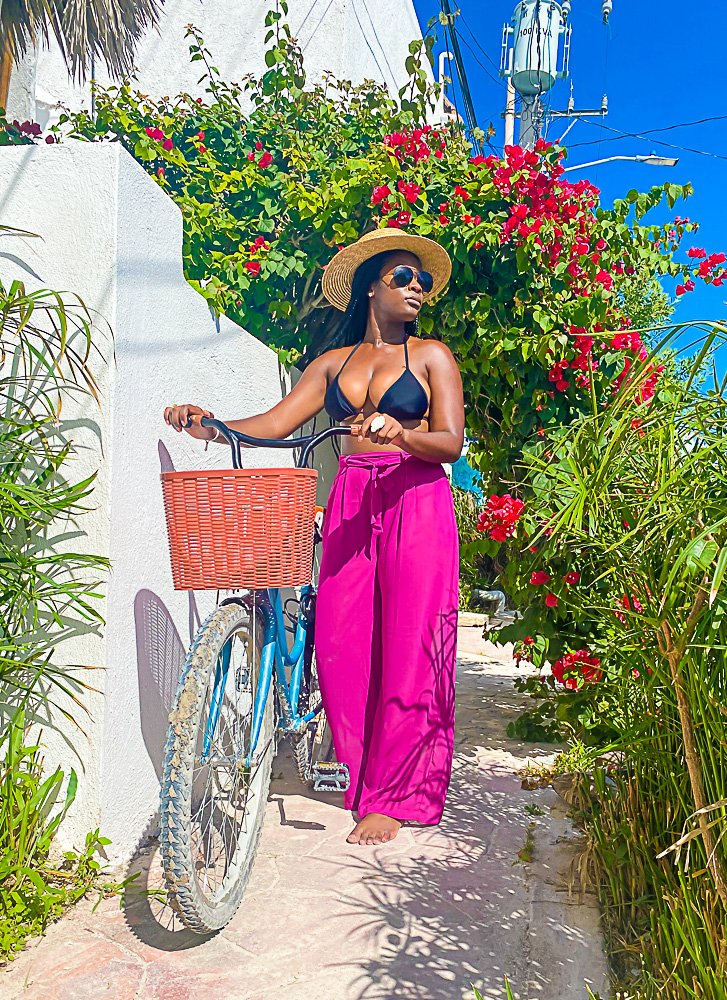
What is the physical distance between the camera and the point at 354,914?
95.7 inches

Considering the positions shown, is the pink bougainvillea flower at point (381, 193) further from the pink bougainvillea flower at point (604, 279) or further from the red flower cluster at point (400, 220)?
the pink bougainvillea flower at point (604, 279)

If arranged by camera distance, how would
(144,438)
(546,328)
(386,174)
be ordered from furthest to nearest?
(386,174) < (546,328) < (144,438)

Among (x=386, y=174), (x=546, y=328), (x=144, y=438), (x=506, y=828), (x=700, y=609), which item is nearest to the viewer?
(x=700, y=609)

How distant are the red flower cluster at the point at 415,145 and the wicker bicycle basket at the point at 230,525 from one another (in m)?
2.22

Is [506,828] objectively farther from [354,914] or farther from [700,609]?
[700,609]

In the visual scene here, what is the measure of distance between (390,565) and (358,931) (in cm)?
128

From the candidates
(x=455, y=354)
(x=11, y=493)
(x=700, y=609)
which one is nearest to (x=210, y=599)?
(x=11, y=493)

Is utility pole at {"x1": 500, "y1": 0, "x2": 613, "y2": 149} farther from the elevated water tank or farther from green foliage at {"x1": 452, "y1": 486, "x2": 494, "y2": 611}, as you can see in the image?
green foliage at {"x1": 452, "y1": 486, "x2": 494, "y2": 611}

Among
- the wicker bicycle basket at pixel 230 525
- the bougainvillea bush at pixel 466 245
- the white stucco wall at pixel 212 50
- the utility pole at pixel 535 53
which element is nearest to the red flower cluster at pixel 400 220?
the bougainvillea bush at pixel 466 245

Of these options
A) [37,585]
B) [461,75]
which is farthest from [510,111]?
[37,585]

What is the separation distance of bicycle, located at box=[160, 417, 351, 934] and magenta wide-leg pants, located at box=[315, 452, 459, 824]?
399mm

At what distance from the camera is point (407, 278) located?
127 inches

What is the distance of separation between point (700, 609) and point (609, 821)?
117cm

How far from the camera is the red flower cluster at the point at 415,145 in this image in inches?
151
